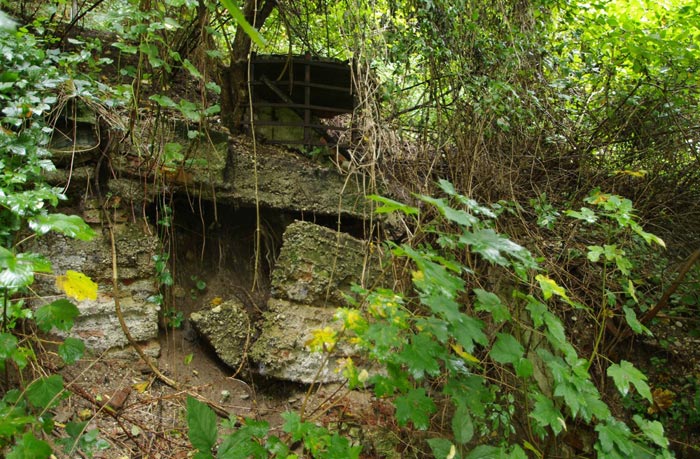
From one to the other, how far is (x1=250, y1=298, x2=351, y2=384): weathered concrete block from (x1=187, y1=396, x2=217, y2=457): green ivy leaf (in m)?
0.98

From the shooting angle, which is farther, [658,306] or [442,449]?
[658,306]

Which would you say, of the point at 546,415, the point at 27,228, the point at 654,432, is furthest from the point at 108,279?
the point at 654,432

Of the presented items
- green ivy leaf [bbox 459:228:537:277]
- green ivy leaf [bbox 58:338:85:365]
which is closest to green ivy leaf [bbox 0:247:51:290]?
green ivy leaf [bbox 58:338:85:365]

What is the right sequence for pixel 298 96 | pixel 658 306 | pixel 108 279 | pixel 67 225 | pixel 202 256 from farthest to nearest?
1. pixel 298 96
2. pixel 202 256
3. pixel 108 279
4. pixel 658 306
5. pixel 67 225

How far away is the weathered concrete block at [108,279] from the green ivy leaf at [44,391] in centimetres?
97

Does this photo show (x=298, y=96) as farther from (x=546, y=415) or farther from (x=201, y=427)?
(x=546, y=415)

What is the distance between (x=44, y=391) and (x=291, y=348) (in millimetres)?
1354

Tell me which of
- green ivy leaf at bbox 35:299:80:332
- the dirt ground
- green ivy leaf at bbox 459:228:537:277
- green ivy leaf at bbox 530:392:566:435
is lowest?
the dirt ground

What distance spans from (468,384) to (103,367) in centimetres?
199

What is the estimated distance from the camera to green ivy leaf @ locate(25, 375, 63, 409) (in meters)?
1.72

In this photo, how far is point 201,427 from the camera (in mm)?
A: 1764

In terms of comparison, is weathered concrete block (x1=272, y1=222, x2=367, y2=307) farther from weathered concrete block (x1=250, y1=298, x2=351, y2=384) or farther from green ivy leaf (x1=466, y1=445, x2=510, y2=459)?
green ivy leaf (x1=466, y1=445, x2=510, y2=459)

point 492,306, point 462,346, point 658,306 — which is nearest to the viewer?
point 492,306

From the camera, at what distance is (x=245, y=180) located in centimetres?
330
